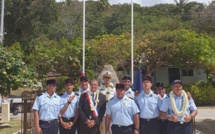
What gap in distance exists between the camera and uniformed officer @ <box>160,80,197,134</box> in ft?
19.0

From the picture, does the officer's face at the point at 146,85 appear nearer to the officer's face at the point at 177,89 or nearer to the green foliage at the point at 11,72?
the officer's face at the point at 177,89

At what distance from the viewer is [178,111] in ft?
19.0

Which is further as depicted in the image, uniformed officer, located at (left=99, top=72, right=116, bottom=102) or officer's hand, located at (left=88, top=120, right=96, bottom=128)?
uniformed officer, located at (left=99, top=72, right=116, bottom=102)

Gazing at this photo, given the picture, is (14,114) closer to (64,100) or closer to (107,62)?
(107,62)

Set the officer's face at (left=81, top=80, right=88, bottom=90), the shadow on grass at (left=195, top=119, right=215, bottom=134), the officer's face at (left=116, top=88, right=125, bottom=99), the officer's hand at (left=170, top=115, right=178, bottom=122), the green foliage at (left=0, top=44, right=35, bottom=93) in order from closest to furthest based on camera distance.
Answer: the officer's hand at (left=170, top=115, right=178, bottom=122), the officer's face at (left=116, top=88, right=125, bottom=99), the officer's face at (left=81, top=80, right=88, bottom=90), the green foliage at (left=0, top=44, right=35, bottom=93), the shadow on grass at (left=195, top=119, right=215, bottom=134)

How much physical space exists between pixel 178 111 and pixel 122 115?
1021 mm

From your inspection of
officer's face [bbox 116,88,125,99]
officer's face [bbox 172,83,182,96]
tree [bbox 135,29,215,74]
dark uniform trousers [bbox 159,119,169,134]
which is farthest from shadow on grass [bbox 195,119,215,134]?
tree [bbox 135,29,215,74]

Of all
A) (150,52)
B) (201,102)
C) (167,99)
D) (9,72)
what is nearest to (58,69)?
(150,52)

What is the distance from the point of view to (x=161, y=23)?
128 feet

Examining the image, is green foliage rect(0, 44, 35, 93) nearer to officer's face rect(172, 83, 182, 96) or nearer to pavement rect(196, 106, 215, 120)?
officer's face rect(172, 83, 182, 96)

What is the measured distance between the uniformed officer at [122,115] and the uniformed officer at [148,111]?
0.69 feet

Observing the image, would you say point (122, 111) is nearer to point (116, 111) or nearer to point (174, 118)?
point (116, 111)

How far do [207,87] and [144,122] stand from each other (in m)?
18.2

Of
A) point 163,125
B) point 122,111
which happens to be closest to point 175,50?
point 163,125
